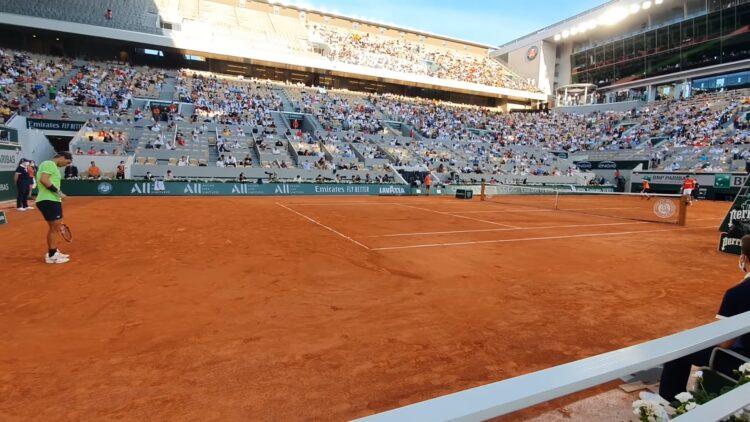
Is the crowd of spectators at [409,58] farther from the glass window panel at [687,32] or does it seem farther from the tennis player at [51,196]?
the tennis player at [51,196]

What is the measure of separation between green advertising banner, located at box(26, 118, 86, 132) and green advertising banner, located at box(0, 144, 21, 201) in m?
9.08

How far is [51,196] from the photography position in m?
7.52

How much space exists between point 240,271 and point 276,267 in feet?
2.24

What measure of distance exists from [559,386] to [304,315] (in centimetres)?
443

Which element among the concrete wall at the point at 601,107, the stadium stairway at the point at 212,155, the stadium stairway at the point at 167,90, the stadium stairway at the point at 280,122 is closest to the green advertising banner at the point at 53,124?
the stadium stairway at the point at 212,155

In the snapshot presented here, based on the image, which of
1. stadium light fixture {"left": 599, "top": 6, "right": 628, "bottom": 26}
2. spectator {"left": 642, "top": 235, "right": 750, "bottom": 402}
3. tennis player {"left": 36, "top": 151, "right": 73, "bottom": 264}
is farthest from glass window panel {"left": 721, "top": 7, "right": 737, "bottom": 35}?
tennis player {"left": 36, "top": 151, "right": 73, "bottom": 264}

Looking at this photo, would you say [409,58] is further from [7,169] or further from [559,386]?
[559,386]

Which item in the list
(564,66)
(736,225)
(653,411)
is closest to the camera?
(653,411)

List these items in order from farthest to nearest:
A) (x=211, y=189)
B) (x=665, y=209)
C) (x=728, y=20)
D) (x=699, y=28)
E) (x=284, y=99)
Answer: (x=699, y=28)
(x=728, y=20)
(x=284, y=99)
(x=211, y=189)
(x=665, y=209)

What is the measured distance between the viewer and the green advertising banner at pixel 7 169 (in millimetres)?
18128

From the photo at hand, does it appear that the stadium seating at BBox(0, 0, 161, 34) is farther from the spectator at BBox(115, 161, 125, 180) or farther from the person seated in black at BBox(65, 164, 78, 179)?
the person seated in black at BBox(65, 164, 78, 179)

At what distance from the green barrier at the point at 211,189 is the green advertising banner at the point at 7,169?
2085 mm

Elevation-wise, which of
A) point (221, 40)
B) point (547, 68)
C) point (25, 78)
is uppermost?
point (547, 68)

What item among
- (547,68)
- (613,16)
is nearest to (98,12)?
(547,68)
